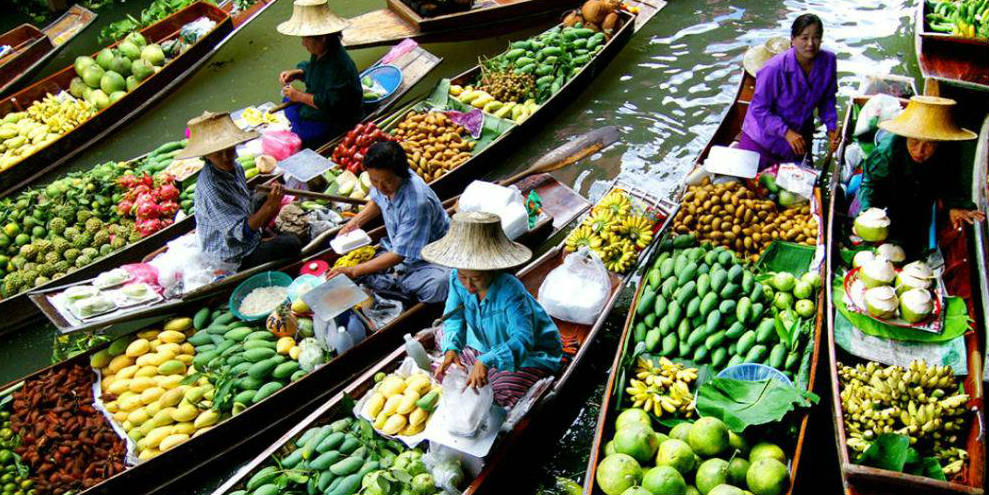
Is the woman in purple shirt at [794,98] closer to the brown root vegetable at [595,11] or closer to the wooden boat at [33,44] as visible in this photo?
the brown root vegetable at [595,11]

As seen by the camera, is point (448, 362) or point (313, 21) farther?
point (313, 21)

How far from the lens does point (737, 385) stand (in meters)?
3.78

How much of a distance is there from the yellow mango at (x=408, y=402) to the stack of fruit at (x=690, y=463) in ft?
3.58

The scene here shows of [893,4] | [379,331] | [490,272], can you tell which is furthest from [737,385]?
[893,4]

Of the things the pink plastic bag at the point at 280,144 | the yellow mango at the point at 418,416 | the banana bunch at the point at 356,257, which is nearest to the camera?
the yellow mango at the point at 418,416

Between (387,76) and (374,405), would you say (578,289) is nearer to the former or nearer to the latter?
(374,405)

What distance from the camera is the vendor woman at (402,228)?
4367mm

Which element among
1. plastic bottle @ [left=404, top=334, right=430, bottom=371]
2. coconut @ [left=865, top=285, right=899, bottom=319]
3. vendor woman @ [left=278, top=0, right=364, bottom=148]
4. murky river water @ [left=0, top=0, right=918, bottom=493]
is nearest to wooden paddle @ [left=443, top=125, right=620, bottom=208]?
murky river water @ [left=0, top=0, right=918, bottom=493]

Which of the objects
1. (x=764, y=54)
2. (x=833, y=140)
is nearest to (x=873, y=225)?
(x=833, y=140)

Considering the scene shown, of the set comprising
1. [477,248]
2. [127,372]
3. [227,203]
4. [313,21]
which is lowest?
[127,372]

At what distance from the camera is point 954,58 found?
639 centimetres

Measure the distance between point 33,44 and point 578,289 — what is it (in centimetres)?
737

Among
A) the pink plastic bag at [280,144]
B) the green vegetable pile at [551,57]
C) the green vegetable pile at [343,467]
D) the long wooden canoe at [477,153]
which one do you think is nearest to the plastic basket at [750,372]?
the green vegetable pile at [343,467]

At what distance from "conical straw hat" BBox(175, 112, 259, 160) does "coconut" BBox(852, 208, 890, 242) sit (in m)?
4.15
